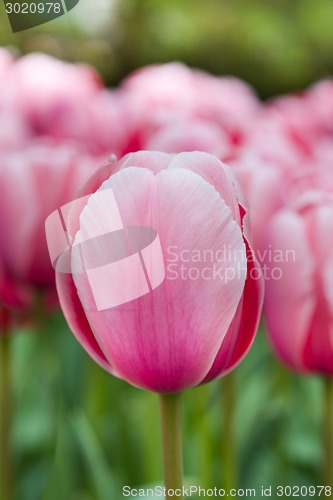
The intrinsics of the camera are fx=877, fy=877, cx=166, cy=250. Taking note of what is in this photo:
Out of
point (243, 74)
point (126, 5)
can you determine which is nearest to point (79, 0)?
point (126, 5)

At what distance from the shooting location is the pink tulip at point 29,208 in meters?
0.59

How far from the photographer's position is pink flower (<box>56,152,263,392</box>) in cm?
37

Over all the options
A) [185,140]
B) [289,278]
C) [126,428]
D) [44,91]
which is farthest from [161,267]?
[44,91]

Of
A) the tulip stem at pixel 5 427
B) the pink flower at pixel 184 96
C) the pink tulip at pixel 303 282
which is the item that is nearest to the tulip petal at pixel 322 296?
the pink tulip at pixel 303 282

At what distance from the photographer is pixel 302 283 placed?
508 mm

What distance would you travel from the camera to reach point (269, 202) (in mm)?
555

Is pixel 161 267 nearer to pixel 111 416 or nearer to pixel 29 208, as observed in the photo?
pixel 29 208

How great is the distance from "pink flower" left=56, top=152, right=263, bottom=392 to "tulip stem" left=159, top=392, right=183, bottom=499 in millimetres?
12

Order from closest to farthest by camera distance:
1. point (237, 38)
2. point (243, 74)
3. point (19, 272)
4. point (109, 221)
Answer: point (109, 221) → point (19, 272) → point (237, 38) → point (243, 74)

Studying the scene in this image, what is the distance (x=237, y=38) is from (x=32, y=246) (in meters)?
1.48

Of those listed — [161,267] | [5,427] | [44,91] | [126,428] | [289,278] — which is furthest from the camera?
[44,91]

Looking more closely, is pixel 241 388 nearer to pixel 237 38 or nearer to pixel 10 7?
pixel 10 7

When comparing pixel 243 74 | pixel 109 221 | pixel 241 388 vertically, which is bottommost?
pixel 241 388

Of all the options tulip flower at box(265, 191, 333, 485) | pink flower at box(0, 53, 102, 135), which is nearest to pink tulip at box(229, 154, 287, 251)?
tulip flower at box(265, 191, 333, 485)
